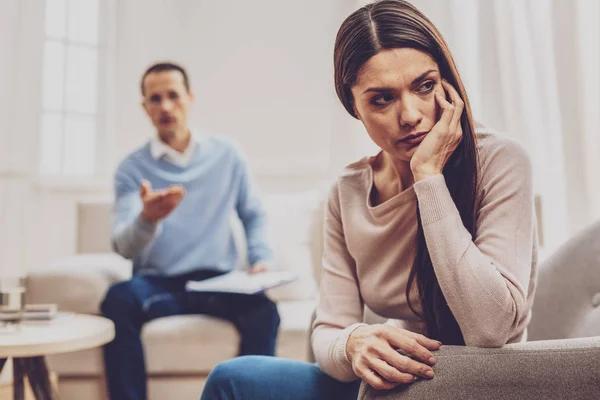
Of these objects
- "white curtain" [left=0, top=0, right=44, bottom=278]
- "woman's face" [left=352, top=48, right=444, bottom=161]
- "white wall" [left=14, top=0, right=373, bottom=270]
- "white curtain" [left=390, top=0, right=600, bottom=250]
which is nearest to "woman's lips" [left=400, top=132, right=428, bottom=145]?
"woman's face" [left=352, top=48, right=444, bottom=161]

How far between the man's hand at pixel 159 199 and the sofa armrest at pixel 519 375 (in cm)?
128

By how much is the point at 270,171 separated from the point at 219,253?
1194mm

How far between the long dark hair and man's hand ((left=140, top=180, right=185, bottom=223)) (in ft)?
3.38

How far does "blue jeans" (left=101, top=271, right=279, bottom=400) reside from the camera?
1837mm

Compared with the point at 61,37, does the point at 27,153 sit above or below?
below

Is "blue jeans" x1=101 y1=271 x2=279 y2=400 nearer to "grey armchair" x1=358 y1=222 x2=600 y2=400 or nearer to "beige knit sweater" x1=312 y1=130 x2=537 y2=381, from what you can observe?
"beige knit sweater" x1=312 y1=130 x2=537 y2=381

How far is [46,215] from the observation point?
3.17 meters

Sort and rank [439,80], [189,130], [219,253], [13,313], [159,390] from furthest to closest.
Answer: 1. [189,130]
2. [219,253]
3. [159,390]
4. [13,313]
5. [439,80]

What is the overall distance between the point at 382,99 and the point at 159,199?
113 centimetres

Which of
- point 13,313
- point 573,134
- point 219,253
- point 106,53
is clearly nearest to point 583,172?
point 573,134

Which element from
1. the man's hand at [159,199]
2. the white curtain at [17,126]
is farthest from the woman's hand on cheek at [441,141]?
the white curtain at [17,126]

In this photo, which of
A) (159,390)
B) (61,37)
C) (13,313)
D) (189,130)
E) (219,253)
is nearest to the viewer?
(13,313)

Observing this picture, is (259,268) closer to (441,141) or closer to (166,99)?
(166,99)

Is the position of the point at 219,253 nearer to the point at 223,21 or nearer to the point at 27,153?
the point at 27,153
